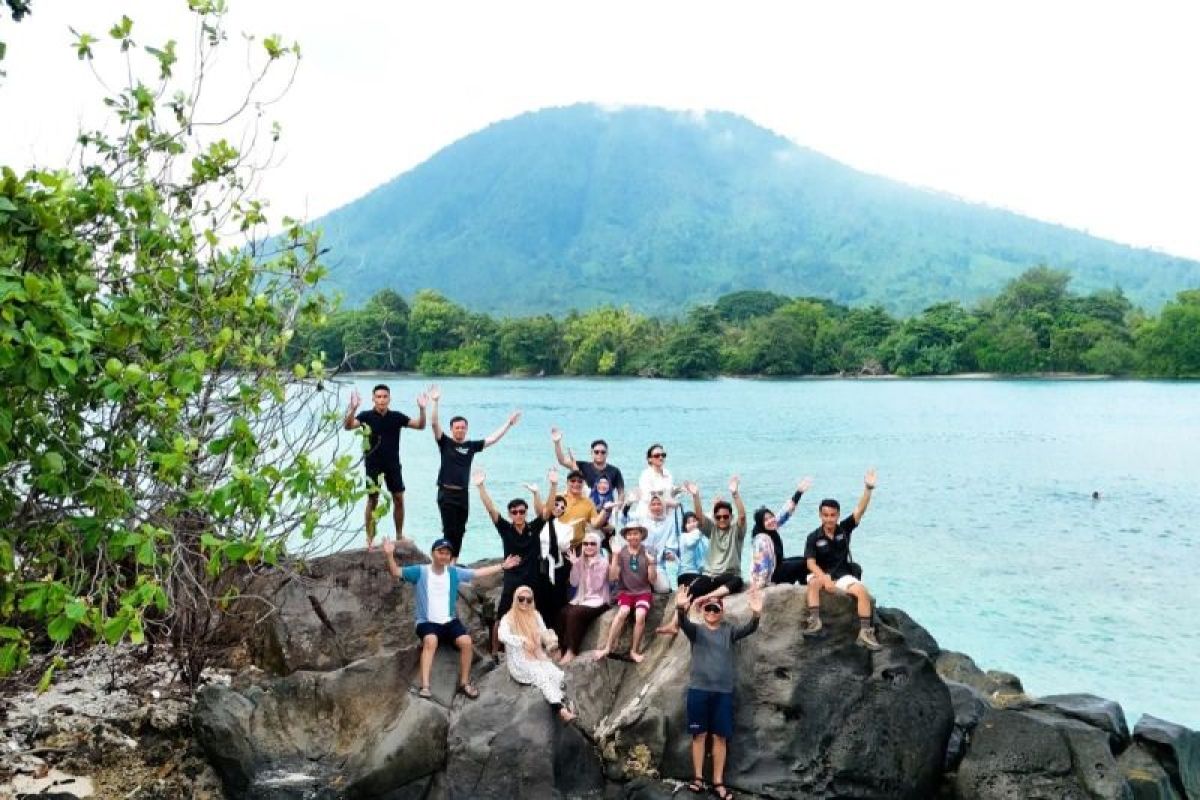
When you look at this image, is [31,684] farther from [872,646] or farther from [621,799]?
[872,646]

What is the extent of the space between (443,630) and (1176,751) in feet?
24.3

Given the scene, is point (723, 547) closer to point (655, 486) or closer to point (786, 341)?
point (655, 486)

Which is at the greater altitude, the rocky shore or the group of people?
the group of people

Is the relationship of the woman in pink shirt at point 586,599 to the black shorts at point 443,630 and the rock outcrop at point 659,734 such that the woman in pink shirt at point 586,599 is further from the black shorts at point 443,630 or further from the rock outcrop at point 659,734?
the black shorts at point 443,630

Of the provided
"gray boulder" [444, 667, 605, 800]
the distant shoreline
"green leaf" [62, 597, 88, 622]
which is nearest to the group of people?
"gray boulder" [444, 667, 605, 800]

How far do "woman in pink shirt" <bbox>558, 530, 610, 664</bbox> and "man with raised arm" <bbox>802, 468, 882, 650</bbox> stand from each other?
205 centimetres

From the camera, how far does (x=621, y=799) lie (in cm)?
955

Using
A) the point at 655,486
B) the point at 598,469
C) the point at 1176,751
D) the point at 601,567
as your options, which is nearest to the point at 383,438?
the point at 598,469

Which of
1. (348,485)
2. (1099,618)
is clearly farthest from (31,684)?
(1099,618)

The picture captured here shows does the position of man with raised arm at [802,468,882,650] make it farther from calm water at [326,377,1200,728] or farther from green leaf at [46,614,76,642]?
calm water at [326,377,1200,728]

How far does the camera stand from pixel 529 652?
390 inches

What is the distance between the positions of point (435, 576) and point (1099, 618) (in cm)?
1729

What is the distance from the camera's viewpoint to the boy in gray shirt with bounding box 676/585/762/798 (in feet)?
31.1

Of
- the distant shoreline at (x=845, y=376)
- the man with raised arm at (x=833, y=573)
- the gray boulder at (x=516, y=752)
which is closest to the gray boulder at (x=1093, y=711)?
the man with raised arm at (x=833, y=573)
